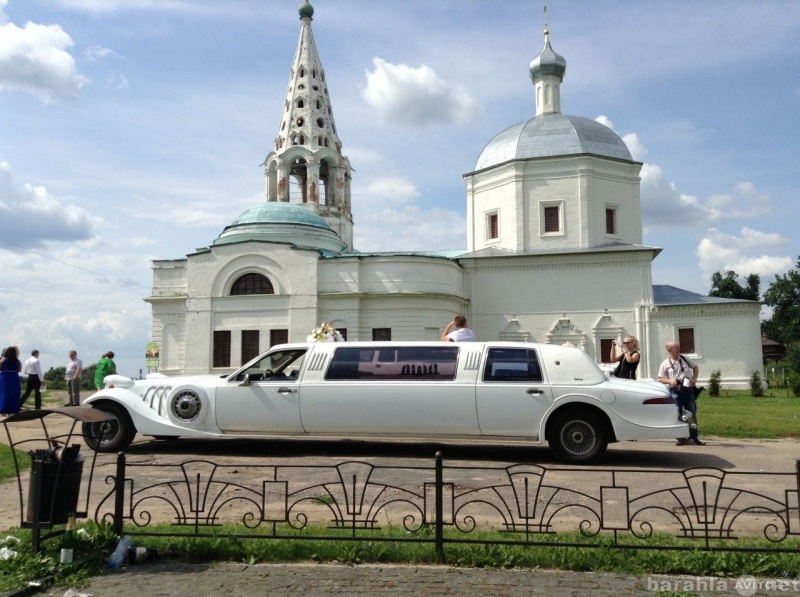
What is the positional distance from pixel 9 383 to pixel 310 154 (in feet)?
86.3

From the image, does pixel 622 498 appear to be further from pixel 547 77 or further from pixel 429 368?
pixel 547 77

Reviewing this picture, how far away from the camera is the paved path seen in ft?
15.3

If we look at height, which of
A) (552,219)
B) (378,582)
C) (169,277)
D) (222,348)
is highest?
(552,219)

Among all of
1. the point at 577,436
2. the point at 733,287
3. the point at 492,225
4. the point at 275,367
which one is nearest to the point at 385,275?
the point at 492,225

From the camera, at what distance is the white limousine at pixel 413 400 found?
9.34 m

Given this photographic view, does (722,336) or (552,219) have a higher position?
(552,219)

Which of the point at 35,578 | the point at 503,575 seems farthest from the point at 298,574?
the point at 35,578

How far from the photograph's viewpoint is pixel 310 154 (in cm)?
3928

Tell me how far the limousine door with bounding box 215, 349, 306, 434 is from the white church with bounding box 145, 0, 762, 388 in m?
20.8

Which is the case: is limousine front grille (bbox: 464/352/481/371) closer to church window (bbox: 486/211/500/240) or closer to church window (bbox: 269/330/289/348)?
church window (bbox: 269/330/289/348)

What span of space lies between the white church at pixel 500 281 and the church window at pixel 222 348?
1.8 inches

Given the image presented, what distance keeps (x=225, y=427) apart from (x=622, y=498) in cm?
556

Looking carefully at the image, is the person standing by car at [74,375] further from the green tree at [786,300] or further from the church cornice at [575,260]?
the green tree at [786,300]

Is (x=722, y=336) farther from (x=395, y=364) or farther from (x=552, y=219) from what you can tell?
(x=395, y=364)
